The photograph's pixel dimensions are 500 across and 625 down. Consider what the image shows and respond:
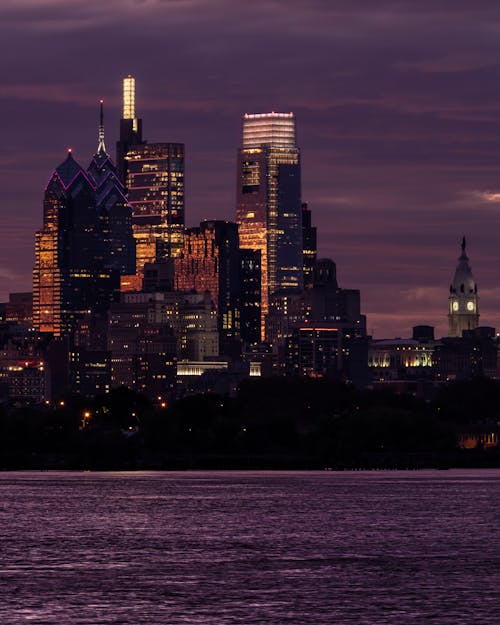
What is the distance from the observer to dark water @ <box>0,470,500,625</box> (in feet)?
335

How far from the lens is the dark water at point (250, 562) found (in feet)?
335

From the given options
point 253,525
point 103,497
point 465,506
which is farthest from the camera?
point 103,497

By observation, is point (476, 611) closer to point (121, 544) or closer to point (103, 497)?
point (121, 544)

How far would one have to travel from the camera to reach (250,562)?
125m

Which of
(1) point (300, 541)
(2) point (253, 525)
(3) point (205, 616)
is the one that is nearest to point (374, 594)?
(3) point (205, 616)

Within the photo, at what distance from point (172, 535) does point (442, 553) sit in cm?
2252

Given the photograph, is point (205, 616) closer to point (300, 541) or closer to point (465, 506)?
point (300, 541)

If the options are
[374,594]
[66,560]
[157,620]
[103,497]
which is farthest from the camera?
[103,497]

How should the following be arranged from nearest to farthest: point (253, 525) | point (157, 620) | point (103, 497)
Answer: point (157, 620) < point (253, 525) < point (103, 497)

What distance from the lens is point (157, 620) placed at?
323 feet

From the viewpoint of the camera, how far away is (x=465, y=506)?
177 metres

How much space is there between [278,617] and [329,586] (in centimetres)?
1343

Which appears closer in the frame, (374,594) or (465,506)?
(374,594)

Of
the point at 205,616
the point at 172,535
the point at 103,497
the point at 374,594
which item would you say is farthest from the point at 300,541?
the point at 103,497
